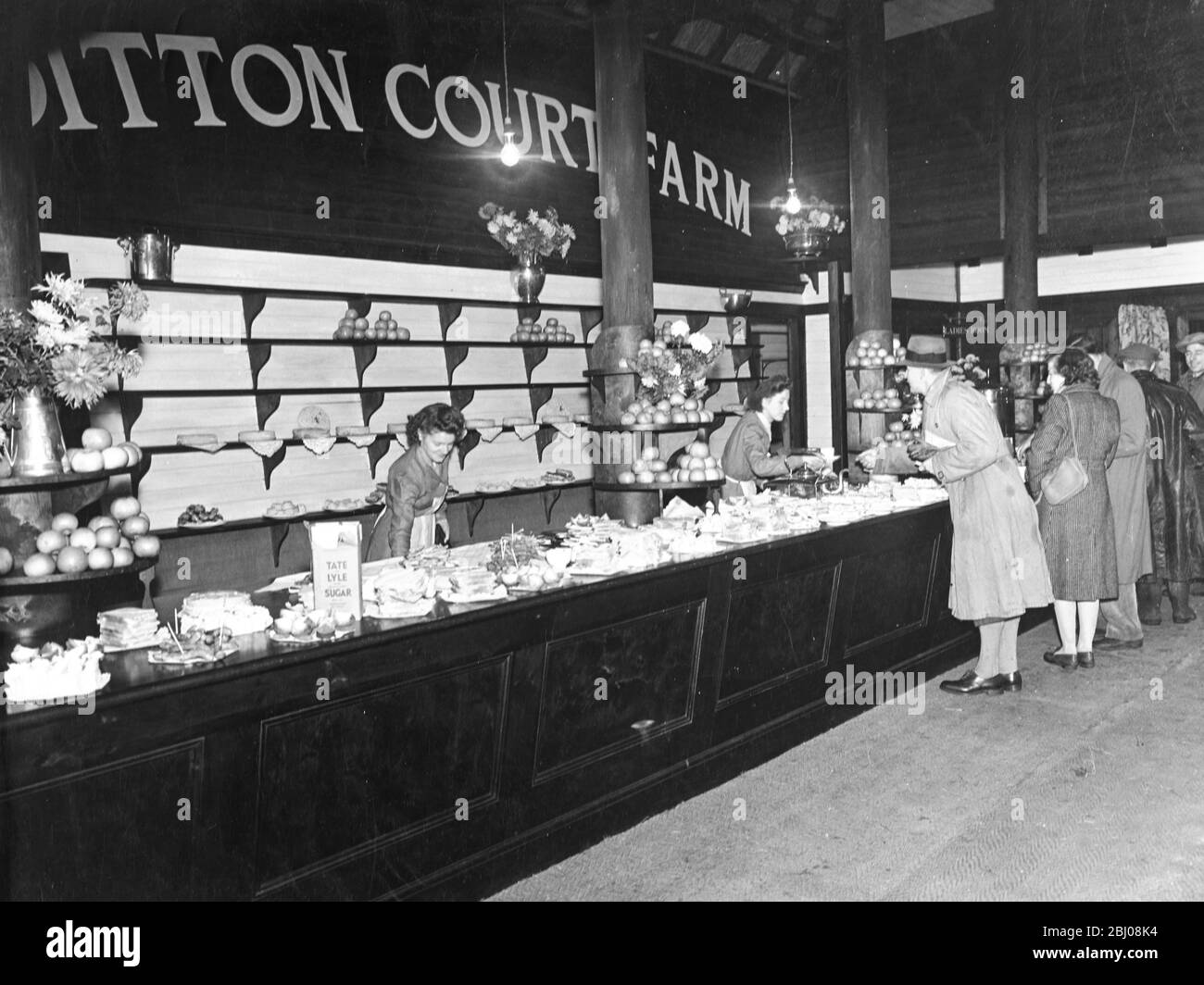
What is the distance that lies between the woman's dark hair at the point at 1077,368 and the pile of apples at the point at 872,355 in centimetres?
266

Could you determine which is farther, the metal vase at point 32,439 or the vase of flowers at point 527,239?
the vase of flowers at point 527,239

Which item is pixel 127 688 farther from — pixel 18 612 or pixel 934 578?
pixel 934 578

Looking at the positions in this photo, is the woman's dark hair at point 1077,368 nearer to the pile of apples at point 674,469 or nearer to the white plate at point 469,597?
the pile of apples at point 674,469

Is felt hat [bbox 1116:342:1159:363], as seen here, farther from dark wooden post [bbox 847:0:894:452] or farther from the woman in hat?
the woman in hat

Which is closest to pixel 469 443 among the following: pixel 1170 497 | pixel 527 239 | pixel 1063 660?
pixel 527 239

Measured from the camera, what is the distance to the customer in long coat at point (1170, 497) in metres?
7.11

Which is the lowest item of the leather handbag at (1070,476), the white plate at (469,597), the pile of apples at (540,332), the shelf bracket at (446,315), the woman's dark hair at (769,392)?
the white plate at (469,597)

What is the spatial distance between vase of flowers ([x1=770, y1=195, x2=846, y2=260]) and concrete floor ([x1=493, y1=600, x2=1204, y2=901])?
14.4 ft

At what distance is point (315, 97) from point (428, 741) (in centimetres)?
585

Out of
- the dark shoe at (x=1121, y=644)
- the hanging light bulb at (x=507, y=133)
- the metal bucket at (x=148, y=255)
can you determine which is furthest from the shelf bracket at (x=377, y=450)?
the dark shoe at (x=1121, y=644)

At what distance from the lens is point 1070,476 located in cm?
585

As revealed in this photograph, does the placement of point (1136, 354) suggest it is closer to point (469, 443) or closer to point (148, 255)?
point (469, 443)

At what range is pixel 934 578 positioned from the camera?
631cm
